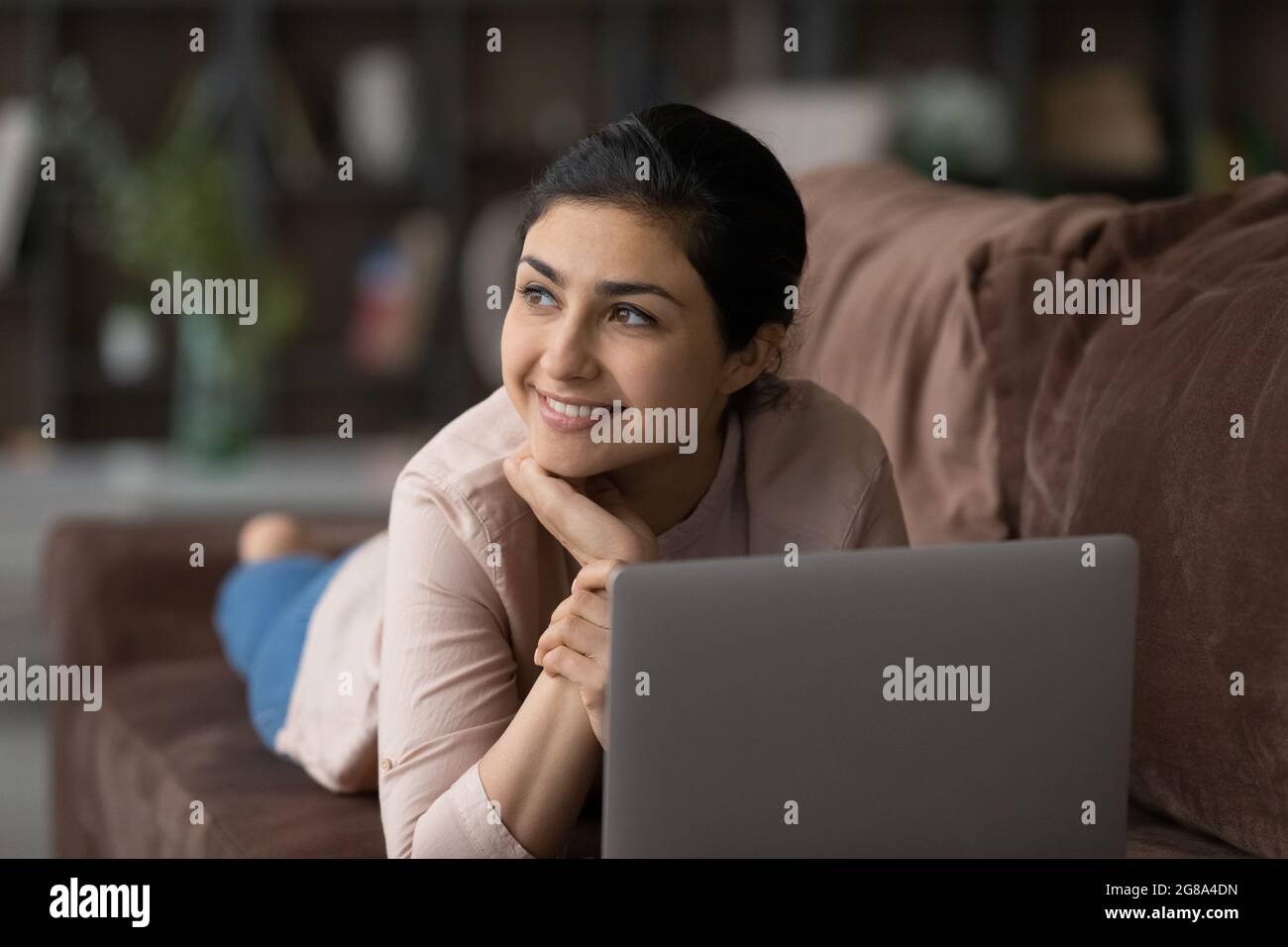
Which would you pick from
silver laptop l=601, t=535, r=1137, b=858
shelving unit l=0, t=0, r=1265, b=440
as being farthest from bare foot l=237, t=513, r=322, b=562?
shelving unit l=0, t=0, r=1265, b=440

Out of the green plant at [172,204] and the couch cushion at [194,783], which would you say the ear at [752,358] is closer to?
the couch cushion at [194,783]

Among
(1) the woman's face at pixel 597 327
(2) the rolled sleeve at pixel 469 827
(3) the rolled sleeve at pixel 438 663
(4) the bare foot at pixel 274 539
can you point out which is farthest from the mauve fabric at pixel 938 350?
(4) the bare foot at pixel 274 539

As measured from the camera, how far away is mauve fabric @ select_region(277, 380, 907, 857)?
3.62 ft

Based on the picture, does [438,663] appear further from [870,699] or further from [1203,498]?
[1203,498]

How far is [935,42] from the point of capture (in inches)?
160

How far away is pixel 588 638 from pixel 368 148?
9.80ft

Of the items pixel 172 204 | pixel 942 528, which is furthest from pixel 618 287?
pixel 172 204

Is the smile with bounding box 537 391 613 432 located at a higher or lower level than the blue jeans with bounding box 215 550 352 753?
higher

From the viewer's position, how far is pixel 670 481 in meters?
1.20

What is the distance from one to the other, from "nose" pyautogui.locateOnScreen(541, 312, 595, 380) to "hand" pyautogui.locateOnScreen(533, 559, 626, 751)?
5.0 inches

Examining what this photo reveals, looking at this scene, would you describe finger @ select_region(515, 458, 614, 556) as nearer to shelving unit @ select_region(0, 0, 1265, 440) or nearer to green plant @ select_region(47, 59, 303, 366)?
green plant @ select_region(47, 59, 303, 366)
